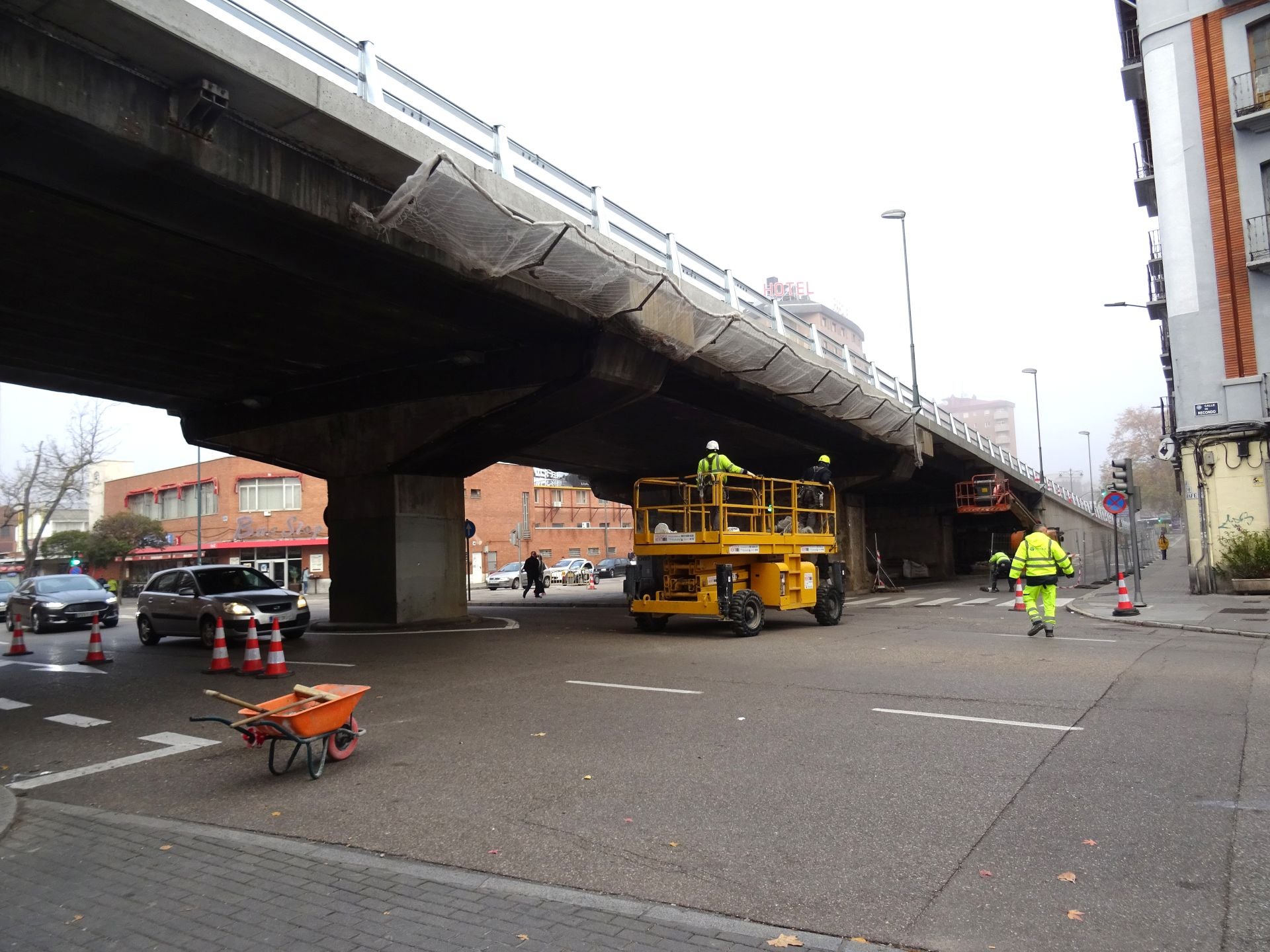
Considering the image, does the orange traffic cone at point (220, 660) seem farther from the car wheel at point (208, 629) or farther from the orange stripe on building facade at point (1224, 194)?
the orange stripe on building facade at point (1224, 194)

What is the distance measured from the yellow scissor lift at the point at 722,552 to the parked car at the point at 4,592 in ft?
74.2

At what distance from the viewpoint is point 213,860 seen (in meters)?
4.90

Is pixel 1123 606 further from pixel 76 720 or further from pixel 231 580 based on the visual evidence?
pixel 76 720

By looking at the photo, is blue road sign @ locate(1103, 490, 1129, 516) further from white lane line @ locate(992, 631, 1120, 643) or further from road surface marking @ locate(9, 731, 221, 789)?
road surface marking @ locate(9, 731, 221, 789)

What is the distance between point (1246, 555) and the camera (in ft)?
70.9

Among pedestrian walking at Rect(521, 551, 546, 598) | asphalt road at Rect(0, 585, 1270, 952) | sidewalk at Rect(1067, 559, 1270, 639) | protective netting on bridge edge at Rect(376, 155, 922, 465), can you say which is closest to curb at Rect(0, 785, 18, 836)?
asphalt road at Rect(0, 585, 1270, 952)

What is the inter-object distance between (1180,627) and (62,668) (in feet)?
62.5

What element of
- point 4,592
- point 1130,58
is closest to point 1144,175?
point 1130,58

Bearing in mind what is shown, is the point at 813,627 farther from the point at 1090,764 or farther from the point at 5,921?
the point at 5,921

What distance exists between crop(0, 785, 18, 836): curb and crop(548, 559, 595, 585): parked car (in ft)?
136

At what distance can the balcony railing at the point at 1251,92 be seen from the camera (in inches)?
895

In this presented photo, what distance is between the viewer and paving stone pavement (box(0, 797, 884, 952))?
12.5 ft

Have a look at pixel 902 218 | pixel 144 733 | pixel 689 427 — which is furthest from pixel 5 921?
pixel 902 218

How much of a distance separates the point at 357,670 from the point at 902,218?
24495 mm
